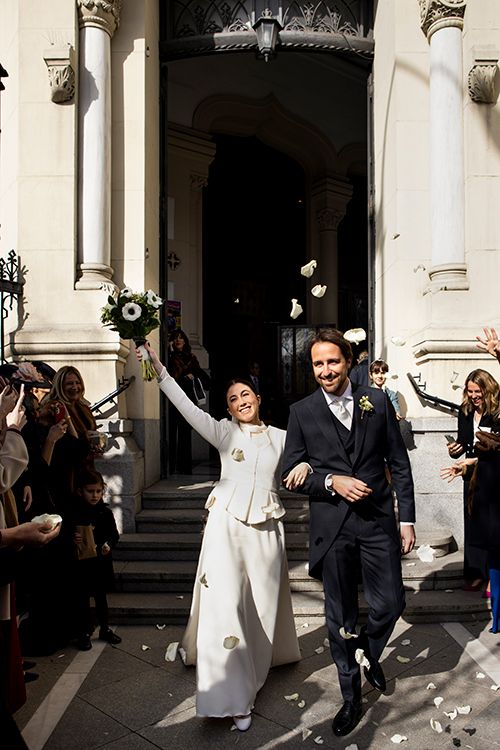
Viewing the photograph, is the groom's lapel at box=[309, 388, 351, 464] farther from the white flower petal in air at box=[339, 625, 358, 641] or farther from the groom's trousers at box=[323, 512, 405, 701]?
the white flower petal in air at box=[339, 625, 358, 641]

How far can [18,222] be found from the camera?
746 centimetres

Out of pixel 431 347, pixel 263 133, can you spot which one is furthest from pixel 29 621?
pixel 263 133

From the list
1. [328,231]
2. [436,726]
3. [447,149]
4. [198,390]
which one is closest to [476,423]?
[436,726]

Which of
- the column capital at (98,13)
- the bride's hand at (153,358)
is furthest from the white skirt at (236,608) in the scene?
the column capital at (98,13)

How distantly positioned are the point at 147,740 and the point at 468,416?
12.3ft

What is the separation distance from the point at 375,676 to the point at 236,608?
0.98m

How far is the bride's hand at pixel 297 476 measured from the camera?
362 centimetres

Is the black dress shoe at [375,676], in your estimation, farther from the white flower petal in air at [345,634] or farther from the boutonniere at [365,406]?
the boutonniere at [365,406]

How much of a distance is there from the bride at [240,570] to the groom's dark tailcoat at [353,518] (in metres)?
0.26

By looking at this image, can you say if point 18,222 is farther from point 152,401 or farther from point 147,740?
Answer: point 147,740

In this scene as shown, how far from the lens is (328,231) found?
15.5 metres

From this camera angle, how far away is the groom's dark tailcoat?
12.3ft

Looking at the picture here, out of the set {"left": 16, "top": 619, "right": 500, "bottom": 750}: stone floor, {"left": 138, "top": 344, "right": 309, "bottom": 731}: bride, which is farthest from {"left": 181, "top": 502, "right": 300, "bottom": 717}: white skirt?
{"left": 16, "top": 619, "right": 500, "bottom": 750}: stone floor

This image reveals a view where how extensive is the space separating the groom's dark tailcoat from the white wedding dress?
347 millimetres
